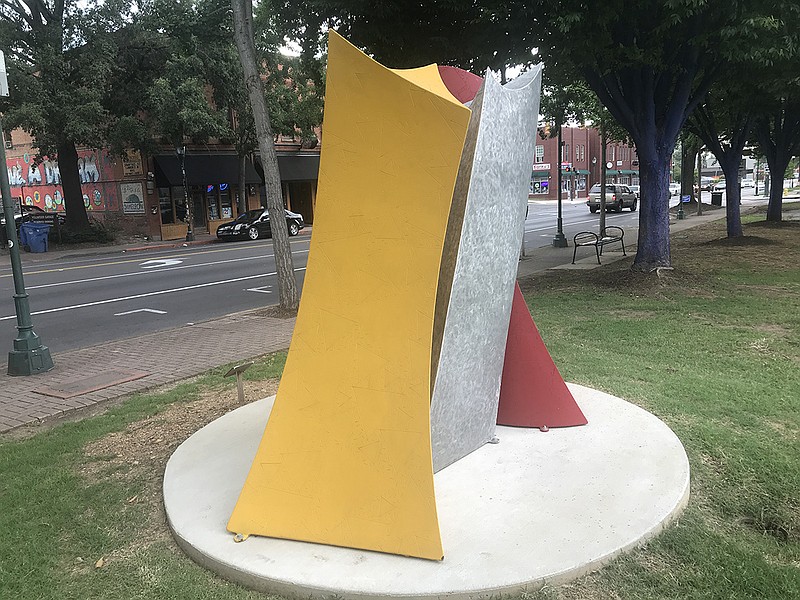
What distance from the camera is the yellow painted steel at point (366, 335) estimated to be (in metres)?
3.59

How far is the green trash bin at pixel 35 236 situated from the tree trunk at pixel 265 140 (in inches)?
774

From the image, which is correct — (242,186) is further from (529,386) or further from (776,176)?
(529,386)

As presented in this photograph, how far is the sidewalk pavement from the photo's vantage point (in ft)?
22.2

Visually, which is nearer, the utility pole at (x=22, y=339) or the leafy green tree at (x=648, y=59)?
the utility pole at (x=22, y=339)

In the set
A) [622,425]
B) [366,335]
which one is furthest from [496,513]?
[622,425]

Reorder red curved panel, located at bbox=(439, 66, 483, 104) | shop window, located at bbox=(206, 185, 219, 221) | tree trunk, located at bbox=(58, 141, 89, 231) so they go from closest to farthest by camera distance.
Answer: red curved panel, located at bbox=(439, 66, 483, 104) → tree trunk, located at bbox=(58, 141, 89, 231) → shop window, located at bbox=(206, 185, 219, 221)

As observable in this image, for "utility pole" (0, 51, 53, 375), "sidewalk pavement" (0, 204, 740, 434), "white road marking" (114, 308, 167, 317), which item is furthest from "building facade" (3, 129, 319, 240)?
"utility pole" (0, 51, 53, 375)

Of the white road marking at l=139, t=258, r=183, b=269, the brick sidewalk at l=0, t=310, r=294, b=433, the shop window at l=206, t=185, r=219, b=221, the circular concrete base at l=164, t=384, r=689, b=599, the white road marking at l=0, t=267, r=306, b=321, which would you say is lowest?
the brick sidewalk at l=0, t=310, r=294, b=433

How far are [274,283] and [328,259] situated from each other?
12.0 meters

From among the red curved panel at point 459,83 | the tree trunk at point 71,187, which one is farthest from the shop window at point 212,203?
the red curved panel at point 459,83

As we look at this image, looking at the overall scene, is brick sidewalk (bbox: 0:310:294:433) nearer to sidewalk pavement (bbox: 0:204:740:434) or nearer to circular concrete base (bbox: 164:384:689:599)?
sidewalk pavement (bbox: 0:204:740:434)

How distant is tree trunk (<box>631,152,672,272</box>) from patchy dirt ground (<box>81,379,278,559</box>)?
8905mm

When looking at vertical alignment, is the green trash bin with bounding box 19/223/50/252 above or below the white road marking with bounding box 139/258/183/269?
above

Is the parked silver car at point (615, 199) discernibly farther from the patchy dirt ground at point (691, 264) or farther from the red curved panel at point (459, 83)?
the red curved panel at point (459, 83)
